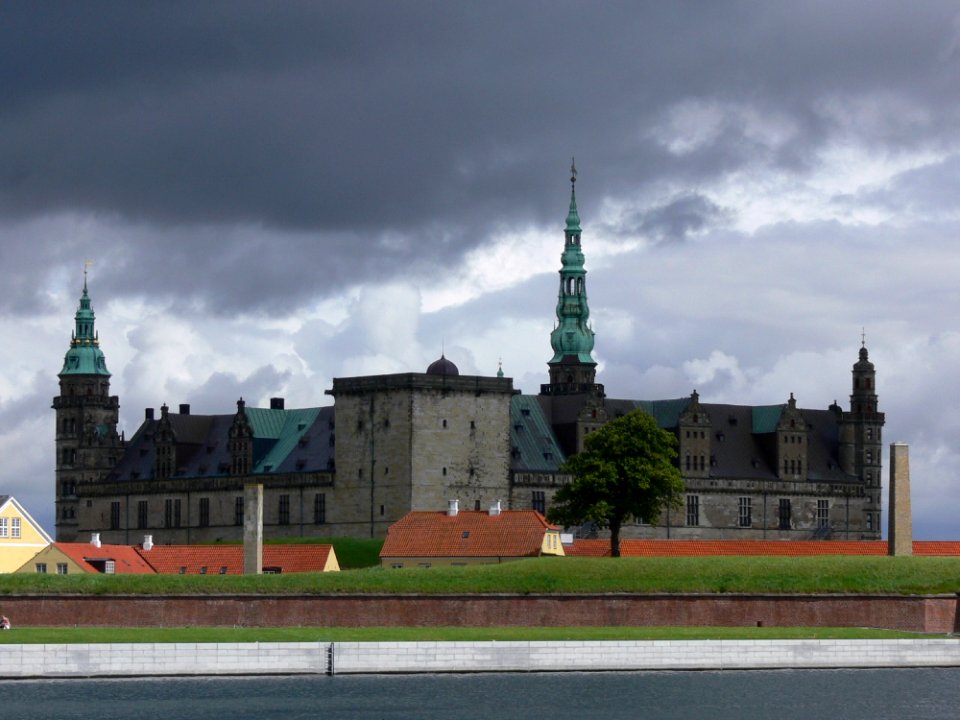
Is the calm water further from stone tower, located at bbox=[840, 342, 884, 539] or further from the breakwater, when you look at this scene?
stone tower, located at bbox=[840, 342, 884, 539]

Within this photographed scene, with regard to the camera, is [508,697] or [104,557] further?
[104,557]

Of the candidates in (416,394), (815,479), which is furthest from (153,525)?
(815,479)

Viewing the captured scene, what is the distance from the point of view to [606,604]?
92.8 m

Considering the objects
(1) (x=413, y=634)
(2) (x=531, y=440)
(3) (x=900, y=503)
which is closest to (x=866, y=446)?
(2) (x=531, y=440)

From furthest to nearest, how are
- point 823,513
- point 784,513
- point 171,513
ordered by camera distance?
point 823,513 < point 171,513 < point 784,513

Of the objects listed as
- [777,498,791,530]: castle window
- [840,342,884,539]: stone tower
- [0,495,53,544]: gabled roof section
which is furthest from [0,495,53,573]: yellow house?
[840,342,884,539]: stone tower

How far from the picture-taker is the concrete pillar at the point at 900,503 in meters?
101

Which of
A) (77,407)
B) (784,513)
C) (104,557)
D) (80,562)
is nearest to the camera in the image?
(80,562)

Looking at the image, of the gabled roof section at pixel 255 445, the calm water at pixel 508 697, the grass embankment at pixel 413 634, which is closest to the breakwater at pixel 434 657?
the calm water at pixel 508 697

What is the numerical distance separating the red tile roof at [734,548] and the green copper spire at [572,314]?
58.5 metres

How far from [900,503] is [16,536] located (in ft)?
128

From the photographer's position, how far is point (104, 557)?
11106 centimetres

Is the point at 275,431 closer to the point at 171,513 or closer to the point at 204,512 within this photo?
the point at 204,512

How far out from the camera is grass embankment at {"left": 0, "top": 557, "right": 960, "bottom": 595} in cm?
9288
